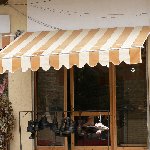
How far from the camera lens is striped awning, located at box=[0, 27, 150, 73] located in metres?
9.55

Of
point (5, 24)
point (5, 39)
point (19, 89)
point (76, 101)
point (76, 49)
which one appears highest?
point (5, 24)

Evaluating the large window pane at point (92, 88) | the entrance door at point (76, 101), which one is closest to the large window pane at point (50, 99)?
the entrance door at point (76, 101)

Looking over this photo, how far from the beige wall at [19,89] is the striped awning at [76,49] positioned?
0.92m

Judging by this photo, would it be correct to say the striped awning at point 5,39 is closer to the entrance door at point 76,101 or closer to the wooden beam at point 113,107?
the entrance door at point 76,101

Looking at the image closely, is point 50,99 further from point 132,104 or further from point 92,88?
point 132,104

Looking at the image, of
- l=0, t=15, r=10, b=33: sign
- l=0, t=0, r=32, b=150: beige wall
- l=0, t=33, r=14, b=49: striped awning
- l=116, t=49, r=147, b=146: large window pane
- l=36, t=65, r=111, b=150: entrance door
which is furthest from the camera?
l=0, t=15, r=10, b=33: sign

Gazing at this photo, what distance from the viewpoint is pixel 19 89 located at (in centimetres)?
1234

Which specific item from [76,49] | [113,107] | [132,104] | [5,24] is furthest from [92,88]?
[5,24]

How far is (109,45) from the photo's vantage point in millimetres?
9922

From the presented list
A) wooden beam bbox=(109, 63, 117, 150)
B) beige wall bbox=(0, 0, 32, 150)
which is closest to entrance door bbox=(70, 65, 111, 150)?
wooden beam bbox=(109, 63, 117, 150)

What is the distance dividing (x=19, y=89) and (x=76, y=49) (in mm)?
3048

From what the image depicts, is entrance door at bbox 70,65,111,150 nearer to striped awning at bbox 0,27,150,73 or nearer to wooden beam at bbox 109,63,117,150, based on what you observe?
wooden beam at bbox 109,63,117,150

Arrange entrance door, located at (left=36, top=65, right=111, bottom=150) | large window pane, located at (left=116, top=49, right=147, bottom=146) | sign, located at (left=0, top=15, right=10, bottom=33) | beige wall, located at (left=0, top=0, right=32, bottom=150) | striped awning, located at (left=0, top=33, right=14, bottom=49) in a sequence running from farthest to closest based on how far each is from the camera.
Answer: sign, located at (left=0, top=15, right=10, bottom=33) → beige wall, located at (left=0, top=0, right=32, bottom=150) → entrance door, located at (left=36, top=65, right=111, bottom=150) → striped awning, located at (left=0, top=33, right=14, bottom=49) → large window pane, located at (left=116, top=49, right=147, bottom=146)

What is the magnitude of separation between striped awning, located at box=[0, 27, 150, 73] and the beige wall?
916 mm
